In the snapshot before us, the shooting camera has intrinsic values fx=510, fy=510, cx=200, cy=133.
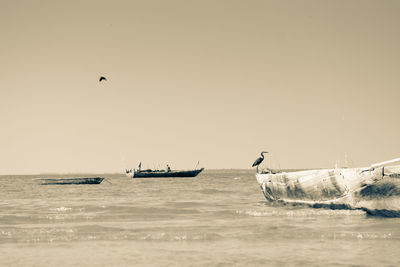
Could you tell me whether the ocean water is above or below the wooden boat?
below

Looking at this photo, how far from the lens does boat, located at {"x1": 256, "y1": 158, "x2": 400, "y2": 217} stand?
1931 centimetres

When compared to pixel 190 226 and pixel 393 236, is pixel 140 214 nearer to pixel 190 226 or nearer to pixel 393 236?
pixel 190 226

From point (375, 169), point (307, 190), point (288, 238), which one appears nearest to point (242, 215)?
point (307, 190)

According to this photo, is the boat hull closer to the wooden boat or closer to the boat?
the boat

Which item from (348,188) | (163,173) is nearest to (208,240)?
(348,188)

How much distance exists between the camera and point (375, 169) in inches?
779

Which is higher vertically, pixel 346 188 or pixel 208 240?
pixel 346 188

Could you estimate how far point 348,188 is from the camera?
21.4 meters

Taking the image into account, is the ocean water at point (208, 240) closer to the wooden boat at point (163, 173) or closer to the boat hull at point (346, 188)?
the boat hull at point (346, 188)

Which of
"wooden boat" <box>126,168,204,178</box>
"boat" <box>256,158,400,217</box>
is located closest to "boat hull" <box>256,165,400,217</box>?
"boat" <box>256,158,400,217</box>

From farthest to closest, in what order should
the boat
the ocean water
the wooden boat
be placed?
the wooden boat < the boat < the ocean water

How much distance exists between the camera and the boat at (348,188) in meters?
19.3

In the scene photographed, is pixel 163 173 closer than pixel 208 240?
No

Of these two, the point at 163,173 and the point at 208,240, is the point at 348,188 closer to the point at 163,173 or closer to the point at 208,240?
the point at 208,240
